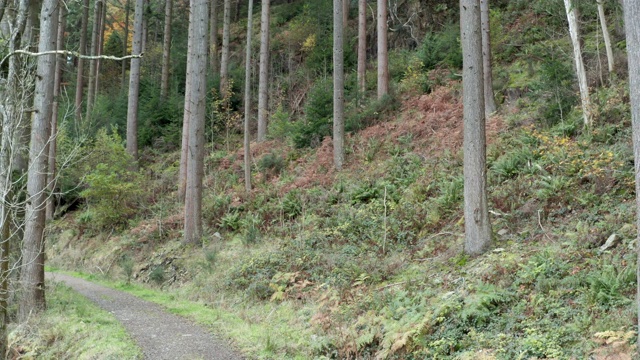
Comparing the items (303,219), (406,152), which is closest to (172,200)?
(303,219)

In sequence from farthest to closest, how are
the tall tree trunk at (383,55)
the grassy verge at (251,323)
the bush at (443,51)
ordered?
1. the bush at (443,51)
2. the tall tree trunk at (383,55)
3. the grassy verge at (251,323)

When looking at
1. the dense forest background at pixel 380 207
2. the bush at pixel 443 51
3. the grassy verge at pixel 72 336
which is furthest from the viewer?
the bush at pixel 443 51

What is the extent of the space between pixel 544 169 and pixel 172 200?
14.2 m

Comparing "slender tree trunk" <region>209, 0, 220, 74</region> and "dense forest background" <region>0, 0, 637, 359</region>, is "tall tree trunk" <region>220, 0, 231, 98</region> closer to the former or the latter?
"dense forest background" <region>0, 0, 637, 359</region>

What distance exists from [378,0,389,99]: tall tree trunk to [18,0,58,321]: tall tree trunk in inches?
475

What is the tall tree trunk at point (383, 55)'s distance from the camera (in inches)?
761

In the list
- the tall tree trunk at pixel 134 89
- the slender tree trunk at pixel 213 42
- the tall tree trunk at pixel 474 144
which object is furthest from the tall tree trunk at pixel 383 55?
the slender tree trunk at pixel 213 42

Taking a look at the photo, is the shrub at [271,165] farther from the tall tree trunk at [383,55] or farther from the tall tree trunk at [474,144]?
the tall tree trunk at [474,144]

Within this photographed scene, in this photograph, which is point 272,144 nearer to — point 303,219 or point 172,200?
point 172,200

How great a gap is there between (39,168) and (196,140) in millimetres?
6290

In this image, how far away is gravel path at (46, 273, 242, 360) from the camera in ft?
25.6

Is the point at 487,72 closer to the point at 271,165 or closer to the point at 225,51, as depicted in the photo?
the point at 271,165

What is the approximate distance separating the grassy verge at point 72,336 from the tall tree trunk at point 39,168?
464 mm

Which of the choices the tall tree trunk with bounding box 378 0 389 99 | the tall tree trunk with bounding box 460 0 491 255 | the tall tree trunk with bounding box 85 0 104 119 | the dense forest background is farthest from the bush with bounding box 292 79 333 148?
the tall tree trunk with bounding box 85 0 104 119
